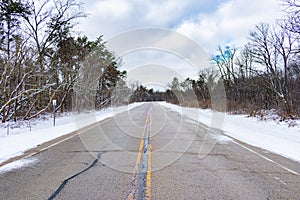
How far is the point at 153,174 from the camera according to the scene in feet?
17.3

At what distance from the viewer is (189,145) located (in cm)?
882

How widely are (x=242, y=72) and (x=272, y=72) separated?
32.0 feet

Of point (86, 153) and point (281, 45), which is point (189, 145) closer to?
point (86, 153)

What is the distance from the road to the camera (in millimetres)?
4219

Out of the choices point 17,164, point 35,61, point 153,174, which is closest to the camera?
point 153,174

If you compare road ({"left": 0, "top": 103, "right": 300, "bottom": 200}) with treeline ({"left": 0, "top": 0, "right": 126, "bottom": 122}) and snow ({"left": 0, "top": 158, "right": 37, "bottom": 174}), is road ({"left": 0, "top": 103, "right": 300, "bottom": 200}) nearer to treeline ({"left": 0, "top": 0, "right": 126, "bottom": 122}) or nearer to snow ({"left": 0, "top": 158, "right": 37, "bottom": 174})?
snow ({"left": 0, "top": 158, "right": 37, "bottom": 174})

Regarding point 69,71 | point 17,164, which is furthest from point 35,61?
point 17,164

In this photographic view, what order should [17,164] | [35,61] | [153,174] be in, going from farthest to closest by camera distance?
[35,61]
[17,164]
[153,174]

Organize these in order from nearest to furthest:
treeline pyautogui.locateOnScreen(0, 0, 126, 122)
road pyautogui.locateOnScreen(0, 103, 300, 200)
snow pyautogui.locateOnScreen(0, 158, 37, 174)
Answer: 1. road pyautogui.locateOnScreen(0, 103, 300, 200)
2. snow pyautogui.locateOnScreen(0, 158, 37, 174)
3. treeline pyautogui.locateOnScreen(0, 0, 126, 122)

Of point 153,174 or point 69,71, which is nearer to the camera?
point 153,174

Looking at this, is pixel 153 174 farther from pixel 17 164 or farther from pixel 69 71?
pixel 69 71

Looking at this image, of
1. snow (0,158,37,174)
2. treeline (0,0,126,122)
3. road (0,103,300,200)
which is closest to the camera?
road (0,103,300,200)

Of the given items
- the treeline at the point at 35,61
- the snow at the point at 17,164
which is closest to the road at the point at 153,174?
the snow at the point at 17,164

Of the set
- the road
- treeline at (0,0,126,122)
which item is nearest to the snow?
the road
